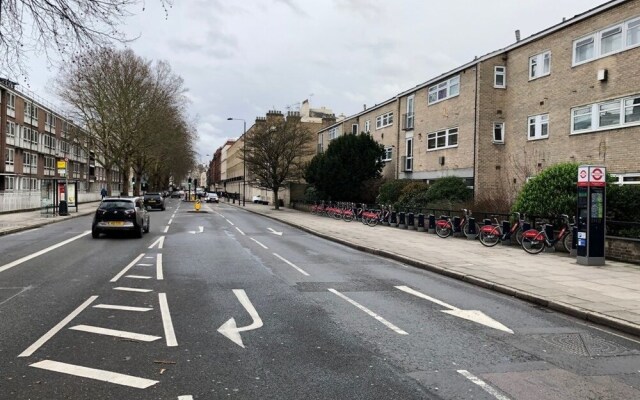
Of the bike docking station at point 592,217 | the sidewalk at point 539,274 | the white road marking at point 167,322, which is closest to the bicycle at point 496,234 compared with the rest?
the sidewalk at point 539,274

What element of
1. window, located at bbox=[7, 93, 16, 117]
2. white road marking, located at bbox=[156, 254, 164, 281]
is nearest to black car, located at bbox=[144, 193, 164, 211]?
window, located at bbox=[7, 93, 16, 117]

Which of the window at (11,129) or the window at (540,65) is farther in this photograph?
the window at (11,129)

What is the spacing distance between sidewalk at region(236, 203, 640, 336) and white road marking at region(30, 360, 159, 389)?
6.02 m

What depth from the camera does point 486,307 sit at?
813cm

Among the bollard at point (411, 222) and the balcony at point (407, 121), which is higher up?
the balcony at point (407, 121)

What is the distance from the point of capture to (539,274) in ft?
35.9

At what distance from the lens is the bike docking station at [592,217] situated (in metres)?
12.1

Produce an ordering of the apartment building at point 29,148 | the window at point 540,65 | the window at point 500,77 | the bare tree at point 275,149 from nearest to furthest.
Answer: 1. the window at point 540,65
2. the window at point 500,77
3. the apartment building at point 29,148
4. the bare tree at point 275,149

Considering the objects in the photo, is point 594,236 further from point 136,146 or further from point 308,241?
point 136,146

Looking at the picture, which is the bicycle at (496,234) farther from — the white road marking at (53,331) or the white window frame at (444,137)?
the white window frame at (444,137)

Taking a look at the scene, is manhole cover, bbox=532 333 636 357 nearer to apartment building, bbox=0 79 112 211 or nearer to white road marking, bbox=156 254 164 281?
white road marking, bbox=156 254 164 281

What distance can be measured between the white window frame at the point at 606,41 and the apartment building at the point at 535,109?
0.13 feet

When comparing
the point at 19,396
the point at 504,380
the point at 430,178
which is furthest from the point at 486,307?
the point at 430,178

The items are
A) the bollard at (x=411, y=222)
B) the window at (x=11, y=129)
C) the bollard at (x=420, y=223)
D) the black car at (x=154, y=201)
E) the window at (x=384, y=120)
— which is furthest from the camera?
the window at (x=11, y=129)
